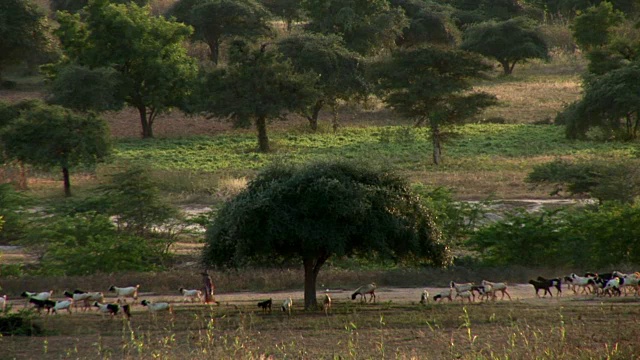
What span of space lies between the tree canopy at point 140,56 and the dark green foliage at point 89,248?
26.0m

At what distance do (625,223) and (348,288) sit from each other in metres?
7.21

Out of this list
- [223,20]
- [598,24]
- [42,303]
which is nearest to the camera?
[42,303]

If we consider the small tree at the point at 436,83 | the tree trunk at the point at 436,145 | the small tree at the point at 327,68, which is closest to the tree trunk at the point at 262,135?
the small tree at the point at 327,68

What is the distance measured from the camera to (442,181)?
39219 millimetres

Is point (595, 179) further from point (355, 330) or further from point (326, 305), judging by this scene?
point (355, 330)

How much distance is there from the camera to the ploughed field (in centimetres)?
1285

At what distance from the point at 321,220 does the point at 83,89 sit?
34368 millimetres

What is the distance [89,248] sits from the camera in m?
24.9

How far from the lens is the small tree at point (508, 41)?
221 ft

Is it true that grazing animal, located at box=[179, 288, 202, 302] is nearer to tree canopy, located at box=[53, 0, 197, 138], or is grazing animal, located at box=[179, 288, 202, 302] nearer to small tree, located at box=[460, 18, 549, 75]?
tree canopy, located at box=[53, 0, 197, 138]

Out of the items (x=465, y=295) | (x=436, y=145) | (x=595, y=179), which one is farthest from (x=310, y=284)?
(x=436, y=145)

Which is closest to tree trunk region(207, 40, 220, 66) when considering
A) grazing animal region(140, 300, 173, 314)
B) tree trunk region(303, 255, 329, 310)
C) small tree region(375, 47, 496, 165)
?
small tree region(375, 47, 496, 165)

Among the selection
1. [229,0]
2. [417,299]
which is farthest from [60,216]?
[229,0]

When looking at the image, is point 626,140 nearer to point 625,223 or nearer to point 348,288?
point 625,223
